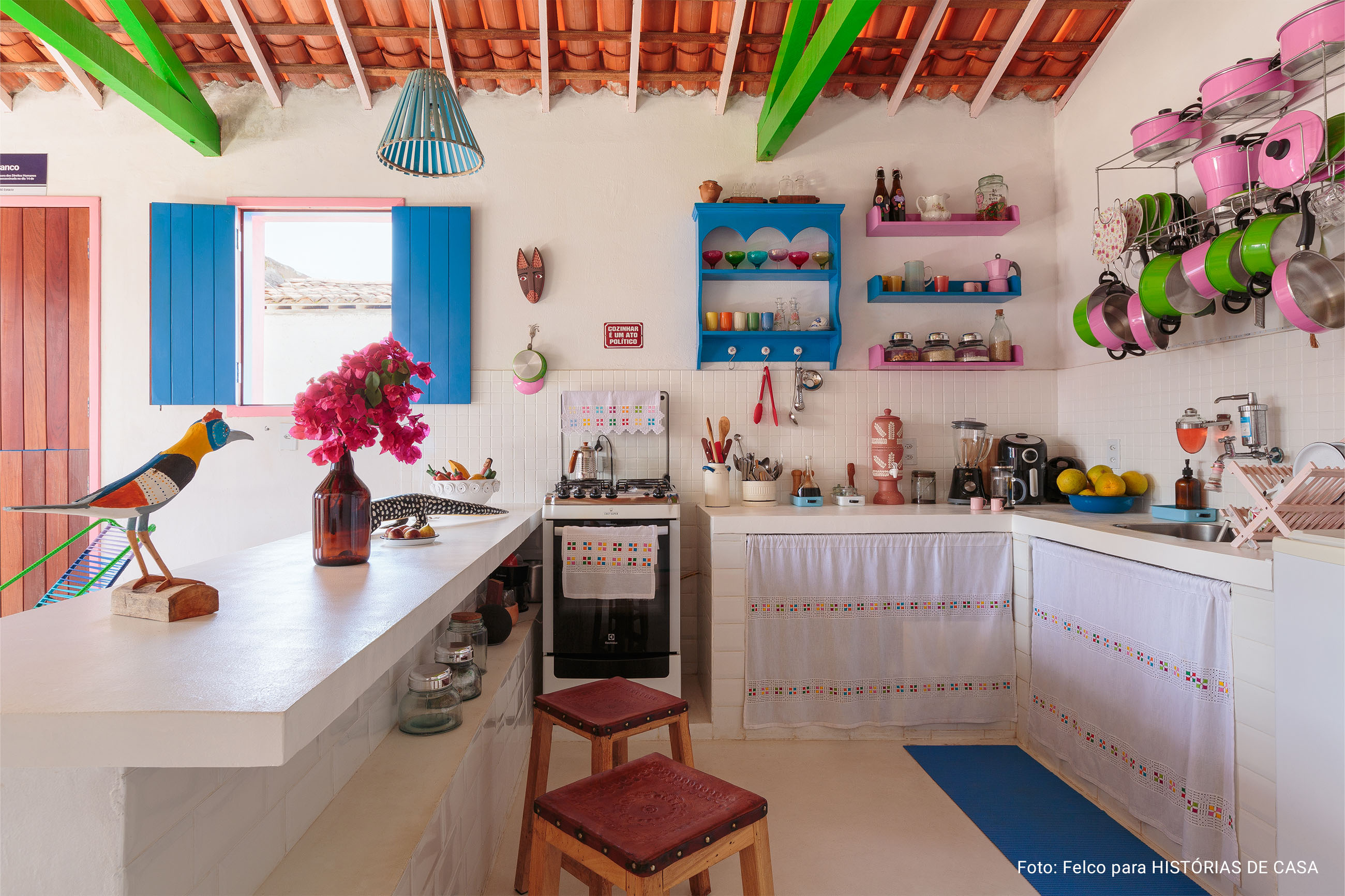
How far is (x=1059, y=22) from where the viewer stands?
3.55 metres

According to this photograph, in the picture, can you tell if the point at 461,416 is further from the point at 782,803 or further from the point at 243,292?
the point at 782,803

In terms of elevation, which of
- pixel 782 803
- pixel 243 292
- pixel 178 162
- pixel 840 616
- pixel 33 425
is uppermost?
pixel 178 162

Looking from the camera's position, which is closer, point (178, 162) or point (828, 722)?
point (828, 722)

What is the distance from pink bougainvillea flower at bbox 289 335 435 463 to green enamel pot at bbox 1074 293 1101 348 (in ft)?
9.37

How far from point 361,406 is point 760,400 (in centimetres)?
242

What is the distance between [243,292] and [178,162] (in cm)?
71

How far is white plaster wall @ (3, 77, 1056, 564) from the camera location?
12.4 ft

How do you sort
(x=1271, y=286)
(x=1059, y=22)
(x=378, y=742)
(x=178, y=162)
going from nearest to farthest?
(x=378, y=742) → (x=1271, y=286) → (x=1059, y=22) → (x=178, y=162)

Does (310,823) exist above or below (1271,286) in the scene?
below

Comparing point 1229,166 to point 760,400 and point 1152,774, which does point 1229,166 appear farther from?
point 760,400

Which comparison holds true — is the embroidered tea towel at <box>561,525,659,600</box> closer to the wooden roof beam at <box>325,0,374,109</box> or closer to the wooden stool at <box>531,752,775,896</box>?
the wooden stool at <box>531,752,775,896</box>

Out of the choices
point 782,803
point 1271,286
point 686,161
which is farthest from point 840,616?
point 686,161

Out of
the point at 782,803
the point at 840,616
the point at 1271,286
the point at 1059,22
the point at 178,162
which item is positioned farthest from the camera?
the point at 178,162

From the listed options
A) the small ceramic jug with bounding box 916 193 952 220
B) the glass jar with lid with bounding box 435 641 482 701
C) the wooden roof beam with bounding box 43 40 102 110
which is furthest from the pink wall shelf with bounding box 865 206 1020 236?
the wooden roof beam with bounding box 43 40 102 110
